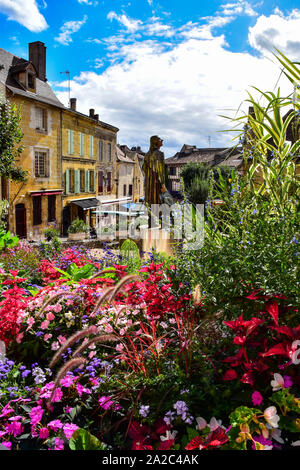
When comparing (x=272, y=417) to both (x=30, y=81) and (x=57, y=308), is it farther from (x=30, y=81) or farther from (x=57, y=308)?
(x=30, y=81)

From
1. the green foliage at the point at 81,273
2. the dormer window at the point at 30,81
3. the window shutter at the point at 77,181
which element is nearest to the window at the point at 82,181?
the window shutter at the point at 77,181

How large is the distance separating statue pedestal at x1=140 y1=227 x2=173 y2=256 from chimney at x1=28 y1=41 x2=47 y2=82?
17.8 meters

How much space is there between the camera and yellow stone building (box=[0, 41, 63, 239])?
60.1 feet

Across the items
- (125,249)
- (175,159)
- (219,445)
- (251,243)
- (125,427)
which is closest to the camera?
(219,445)

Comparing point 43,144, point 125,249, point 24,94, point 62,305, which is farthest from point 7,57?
point 62,305

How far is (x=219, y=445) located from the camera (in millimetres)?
1343

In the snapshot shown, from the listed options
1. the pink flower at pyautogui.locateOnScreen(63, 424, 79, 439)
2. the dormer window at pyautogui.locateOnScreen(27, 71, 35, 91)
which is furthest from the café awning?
the pink flower at pyautogui.locateOnScreen(63, 424, 79, 439)

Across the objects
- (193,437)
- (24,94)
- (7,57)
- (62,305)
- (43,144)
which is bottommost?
(193,437)

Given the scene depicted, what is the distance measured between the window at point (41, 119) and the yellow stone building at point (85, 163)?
1.78 metres

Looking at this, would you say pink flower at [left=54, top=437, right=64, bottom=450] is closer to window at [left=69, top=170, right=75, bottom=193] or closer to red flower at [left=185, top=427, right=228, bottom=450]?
red flower at [left=185, top=427, right=228, bottom=450]

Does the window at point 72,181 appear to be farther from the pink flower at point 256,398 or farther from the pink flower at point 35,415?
the pink flower at point 256,398

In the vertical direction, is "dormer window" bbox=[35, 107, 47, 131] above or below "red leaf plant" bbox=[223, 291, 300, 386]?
above

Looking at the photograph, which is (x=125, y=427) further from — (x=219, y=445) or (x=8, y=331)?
(x=8, y=331)
